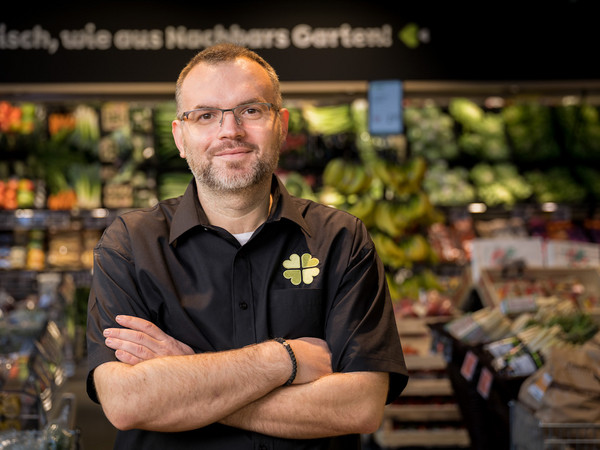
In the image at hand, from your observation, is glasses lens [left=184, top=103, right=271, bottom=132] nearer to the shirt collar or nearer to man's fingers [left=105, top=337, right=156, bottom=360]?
the shirt collar

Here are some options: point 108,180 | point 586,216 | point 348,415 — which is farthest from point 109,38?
point 586,216

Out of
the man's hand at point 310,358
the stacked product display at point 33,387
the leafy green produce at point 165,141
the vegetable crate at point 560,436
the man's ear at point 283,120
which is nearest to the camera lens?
the man's hand at point 310,358

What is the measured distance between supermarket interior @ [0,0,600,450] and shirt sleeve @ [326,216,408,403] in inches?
39.2

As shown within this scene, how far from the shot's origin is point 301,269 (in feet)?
6.95

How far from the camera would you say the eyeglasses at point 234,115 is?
208cm

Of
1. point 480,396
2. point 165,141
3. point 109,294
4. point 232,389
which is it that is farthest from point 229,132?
point 165,141

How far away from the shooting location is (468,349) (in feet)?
11.7

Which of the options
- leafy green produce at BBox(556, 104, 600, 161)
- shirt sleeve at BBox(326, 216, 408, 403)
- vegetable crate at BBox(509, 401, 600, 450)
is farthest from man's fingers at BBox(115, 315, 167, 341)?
leafy green produce at BBox(556, 104, 600, 161)

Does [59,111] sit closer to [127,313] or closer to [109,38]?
[109,38]

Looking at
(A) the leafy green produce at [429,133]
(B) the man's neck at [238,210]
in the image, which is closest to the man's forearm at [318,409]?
(B) the man's neck at [238,210]

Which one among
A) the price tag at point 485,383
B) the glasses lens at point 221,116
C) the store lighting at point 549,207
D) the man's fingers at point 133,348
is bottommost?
the price tag at point 485,383

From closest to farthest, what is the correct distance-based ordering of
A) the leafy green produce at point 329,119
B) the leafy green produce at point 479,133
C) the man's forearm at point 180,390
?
the man's forearm at point 180,390
the leafy green produce at point 329,119
the leafy green produce at point 479,133

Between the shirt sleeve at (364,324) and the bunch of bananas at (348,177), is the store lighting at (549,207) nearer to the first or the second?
the bunch of bananas at (348,177)

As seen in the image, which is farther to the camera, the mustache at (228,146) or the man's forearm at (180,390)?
the mustache at (228,146)
